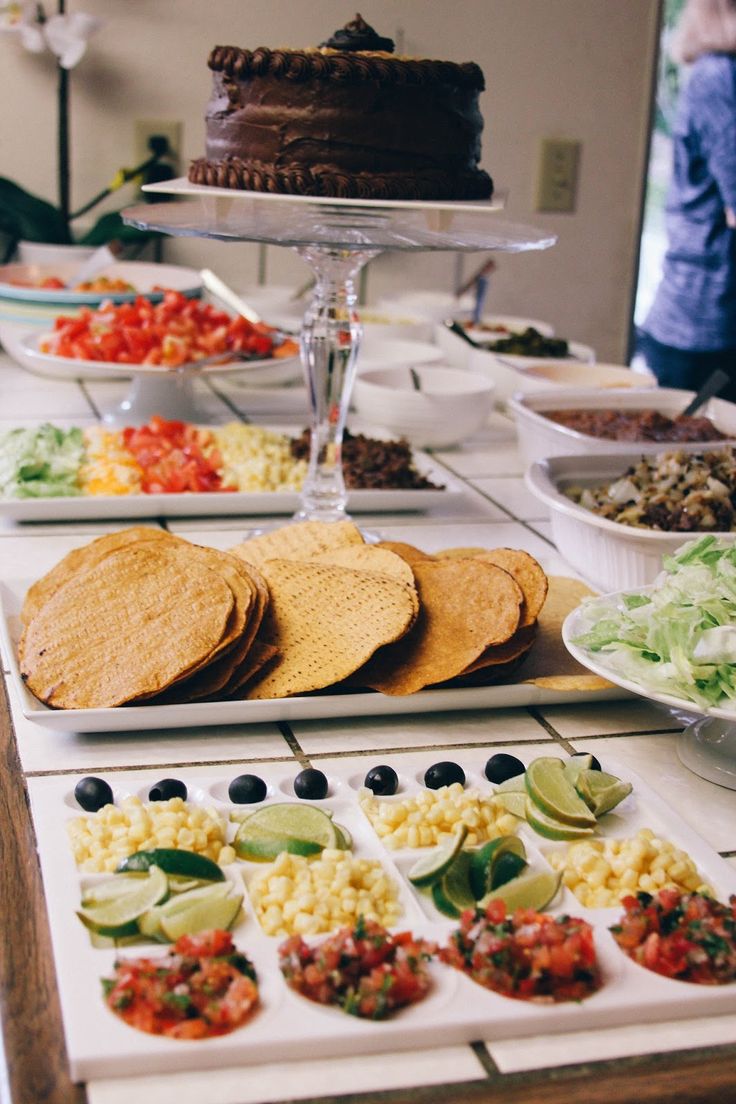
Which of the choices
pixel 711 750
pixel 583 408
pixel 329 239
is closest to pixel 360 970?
pixel 711 750

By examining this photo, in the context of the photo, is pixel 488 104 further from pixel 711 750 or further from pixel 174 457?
pixel 711 750

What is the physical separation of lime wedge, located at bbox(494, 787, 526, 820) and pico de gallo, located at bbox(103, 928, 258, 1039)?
1.19 feet

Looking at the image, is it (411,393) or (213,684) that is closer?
(213,684)

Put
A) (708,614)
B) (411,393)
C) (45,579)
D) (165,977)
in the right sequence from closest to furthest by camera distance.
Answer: (165,977) → (708,614) → (45,579) → (411,393)

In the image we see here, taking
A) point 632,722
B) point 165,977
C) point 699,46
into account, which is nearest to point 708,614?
point 632,722

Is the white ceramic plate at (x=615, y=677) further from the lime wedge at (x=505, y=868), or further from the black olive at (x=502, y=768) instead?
the lime wedge at (x=505, y=868)

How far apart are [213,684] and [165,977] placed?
528 millimetres

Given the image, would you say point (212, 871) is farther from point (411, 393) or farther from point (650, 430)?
point (411, 393)

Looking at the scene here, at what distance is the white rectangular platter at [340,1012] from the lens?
3.01ft

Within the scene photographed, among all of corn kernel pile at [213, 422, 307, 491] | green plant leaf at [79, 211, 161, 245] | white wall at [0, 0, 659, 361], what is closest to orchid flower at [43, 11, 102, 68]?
white wall at [0, 0, 659, 361]

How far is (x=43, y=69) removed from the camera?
12.5 feet

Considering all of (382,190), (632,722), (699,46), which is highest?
(699,46)

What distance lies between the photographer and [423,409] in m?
2.67

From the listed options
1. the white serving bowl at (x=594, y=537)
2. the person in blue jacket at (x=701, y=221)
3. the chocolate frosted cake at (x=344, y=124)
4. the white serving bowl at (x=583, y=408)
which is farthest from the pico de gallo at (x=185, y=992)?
the person in blue jacket at (x=701, y=221)
